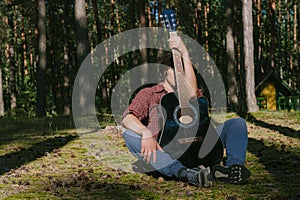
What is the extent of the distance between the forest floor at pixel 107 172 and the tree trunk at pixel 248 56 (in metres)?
5.98

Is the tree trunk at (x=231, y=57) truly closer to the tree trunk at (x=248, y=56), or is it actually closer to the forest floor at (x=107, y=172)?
the tree trunk at (x=248, y=56)

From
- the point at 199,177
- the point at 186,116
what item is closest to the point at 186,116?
the point at 186,116

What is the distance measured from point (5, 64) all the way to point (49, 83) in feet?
43.9

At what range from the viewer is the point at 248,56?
55.8ft

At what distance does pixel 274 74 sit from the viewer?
28391 mm

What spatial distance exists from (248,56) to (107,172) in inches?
490

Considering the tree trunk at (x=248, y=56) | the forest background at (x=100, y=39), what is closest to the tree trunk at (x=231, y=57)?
the forest background at (x=100, y=39)

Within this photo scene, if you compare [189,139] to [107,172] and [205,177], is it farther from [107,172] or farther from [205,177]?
[107,172]

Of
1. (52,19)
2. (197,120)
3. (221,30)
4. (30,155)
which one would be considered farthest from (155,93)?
(221,30)

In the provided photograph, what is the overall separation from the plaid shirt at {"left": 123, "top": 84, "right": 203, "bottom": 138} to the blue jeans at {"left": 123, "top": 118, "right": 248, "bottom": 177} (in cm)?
20

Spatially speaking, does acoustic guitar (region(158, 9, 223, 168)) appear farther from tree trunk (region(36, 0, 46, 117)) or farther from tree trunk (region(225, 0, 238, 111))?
tree trunk (region(225, 0, 238, 111))

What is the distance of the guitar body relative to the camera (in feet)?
15.1

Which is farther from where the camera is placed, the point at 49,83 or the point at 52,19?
the point at 49,83

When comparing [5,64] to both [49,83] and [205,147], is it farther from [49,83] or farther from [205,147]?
[205,147]
